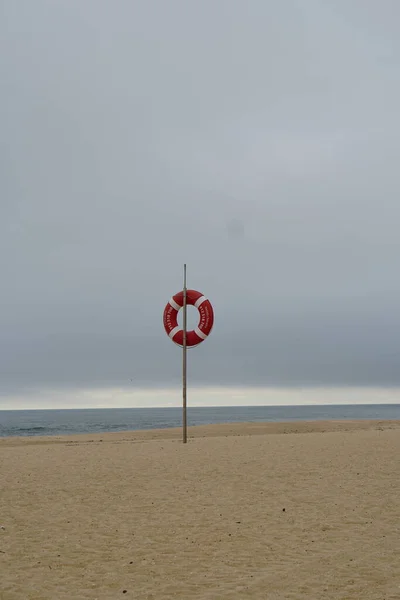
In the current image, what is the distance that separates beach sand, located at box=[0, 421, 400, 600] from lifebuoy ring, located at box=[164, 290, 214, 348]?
170 inches

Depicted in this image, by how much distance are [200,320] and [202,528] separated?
983 cm

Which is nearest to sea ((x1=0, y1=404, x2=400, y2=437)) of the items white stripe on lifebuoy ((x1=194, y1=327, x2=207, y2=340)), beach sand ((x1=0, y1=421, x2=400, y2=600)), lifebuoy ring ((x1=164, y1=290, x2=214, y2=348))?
lifebuoy ring ((x1=164, y1=290, x2=214, y2=348))

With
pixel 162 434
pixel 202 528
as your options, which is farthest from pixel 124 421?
pixel 202 528

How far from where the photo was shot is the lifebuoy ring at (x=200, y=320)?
16938 mm

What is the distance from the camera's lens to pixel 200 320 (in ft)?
56.0

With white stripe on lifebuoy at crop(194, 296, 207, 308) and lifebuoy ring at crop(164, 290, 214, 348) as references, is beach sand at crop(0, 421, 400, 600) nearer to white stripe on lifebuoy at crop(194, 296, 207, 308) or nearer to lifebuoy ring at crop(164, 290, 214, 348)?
lifebuoy ring at crop(164, 290, 214, 348)

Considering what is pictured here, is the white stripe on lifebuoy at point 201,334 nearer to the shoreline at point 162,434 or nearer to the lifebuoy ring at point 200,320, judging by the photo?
the lifebuoy ring at point 200,320

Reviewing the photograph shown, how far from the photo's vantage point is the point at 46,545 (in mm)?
6867

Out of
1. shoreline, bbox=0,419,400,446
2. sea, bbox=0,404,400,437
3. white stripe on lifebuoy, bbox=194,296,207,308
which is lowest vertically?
shoreline, bbox=0,419,400,446

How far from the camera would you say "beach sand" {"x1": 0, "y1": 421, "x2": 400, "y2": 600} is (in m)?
5.50

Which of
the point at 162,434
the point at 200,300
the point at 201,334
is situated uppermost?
the point at 200,300

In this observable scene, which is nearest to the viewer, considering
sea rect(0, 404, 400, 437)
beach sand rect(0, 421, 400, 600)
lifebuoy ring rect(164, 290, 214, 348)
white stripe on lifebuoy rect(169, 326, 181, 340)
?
beach sand rect(0, 421, 400, 600)

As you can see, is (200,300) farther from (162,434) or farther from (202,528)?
(162,434)

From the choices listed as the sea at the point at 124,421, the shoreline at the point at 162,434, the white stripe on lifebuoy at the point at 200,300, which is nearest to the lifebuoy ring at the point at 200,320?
the white stripe on lifebuoy at the point at 200,300
